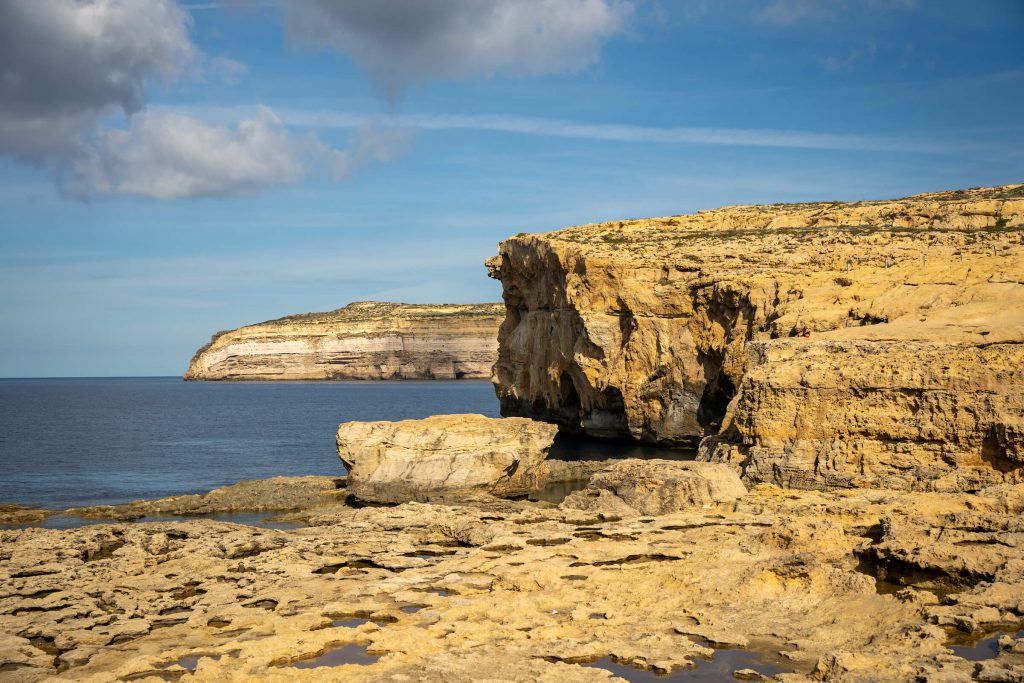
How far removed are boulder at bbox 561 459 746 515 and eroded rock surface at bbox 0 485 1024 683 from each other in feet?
2.32

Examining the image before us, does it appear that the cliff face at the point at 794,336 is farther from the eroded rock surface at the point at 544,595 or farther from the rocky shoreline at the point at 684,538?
the eroded rock surface at the point at 544,595

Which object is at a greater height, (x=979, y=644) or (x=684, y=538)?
(x=684, y=538)

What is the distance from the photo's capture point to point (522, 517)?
2423 centimetres

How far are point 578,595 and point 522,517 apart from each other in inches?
293

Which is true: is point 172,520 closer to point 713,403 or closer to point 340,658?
point 340,658

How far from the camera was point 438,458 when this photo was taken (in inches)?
1190

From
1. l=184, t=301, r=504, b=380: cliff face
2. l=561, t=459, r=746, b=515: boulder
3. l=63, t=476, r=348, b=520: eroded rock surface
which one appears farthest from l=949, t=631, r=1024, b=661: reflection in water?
l=184, t=301, r=504, b=380: cliff face

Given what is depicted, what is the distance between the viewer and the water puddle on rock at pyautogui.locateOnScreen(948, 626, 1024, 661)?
42.6ft

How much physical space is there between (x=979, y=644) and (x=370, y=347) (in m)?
137

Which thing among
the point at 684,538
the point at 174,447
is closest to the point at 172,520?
the point at 684,538

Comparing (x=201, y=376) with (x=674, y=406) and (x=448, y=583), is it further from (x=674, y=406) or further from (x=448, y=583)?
(x=448, y=583)

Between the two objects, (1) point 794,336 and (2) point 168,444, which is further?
(2) point 168,444

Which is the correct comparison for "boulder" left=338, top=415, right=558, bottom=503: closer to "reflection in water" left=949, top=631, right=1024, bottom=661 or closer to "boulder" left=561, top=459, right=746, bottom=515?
"boulder" left=561, top=459, right=746, bottom=515

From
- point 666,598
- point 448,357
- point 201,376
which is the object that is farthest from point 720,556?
point 201,376
